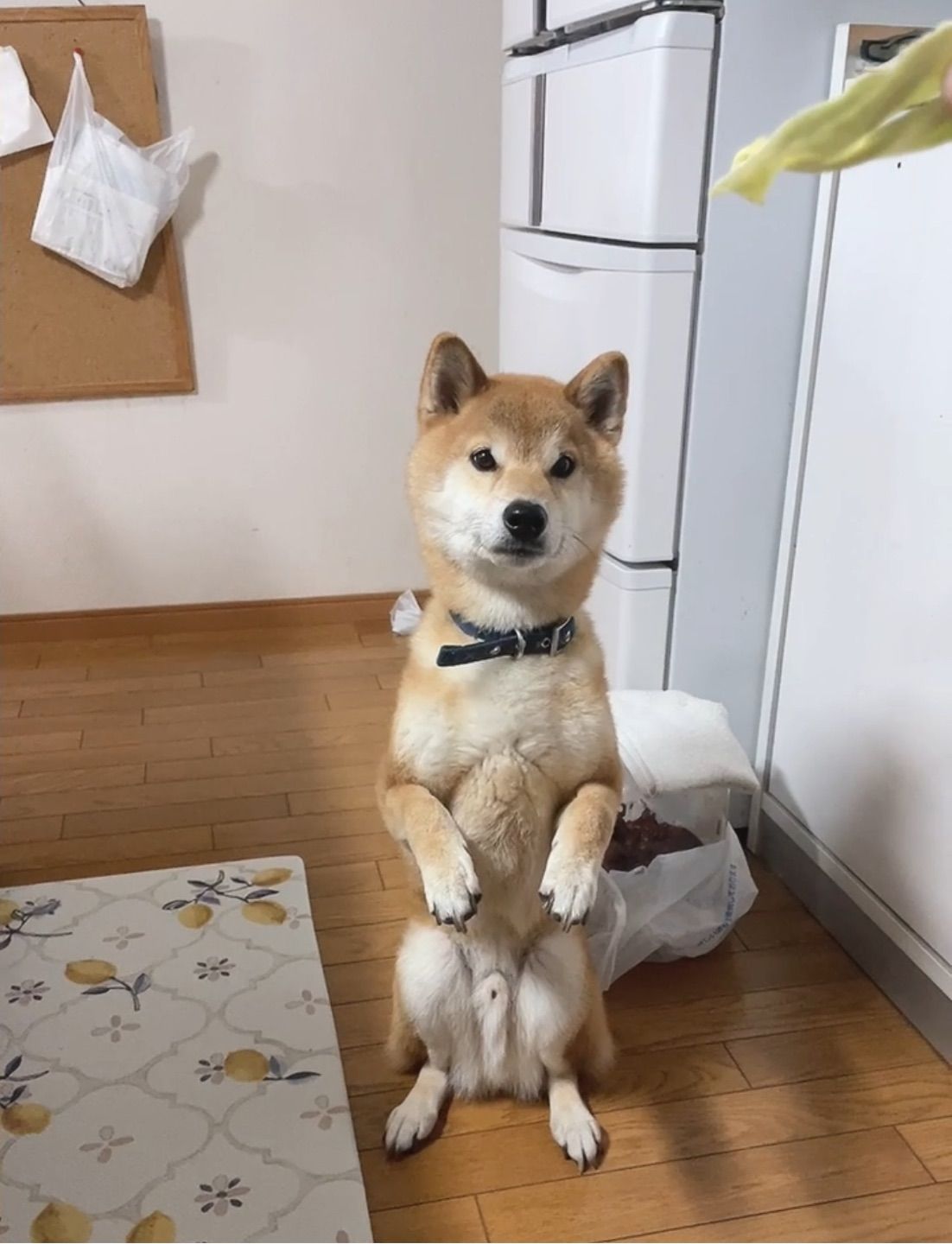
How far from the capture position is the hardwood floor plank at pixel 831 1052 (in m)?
1.40

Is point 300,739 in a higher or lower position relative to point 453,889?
lower

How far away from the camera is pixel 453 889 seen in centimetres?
106

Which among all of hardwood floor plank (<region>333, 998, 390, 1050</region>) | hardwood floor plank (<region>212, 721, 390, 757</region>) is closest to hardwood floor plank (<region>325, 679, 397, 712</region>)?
hardwood floor plank (<region>212, 721, 390, 757</region>)

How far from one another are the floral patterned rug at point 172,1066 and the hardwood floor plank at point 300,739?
0.44m

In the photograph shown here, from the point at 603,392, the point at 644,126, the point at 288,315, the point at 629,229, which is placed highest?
the point at 644,126

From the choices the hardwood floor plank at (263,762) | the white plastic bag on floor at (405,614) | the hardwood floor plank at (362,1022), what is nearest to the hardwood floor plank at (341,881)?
the hardwood floor plank at (362,1022)

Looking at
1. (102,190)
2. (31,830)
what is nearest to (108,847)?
(31,830)

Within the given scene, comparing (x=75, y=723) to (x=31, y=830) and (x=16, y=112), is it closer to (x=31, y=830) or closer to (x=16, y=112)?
(x=31, y=830)

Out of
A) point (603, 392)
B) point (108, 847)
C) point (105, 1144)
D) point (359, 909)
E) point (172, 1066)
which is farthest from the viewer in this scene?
point (108, 847)

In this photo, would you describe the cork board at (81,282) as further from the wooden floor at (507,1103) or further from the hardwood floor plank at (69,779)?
the hardwood floor plank at (69,779)

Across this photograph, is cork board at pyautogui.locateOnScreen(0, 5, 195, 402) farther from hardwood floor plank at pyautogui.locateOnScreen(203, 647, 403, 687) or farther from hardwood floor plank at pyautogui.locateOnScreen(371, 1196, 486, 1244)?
hardwood floor plank at pyautogui.locateOnScreen(371, 1196, 486, 1244)

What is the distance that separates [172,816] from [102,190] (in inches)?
52.8

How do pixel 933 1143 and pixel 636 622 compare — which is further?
pixel 636 622

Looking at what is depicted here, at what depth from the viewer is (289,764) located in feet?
7.08
